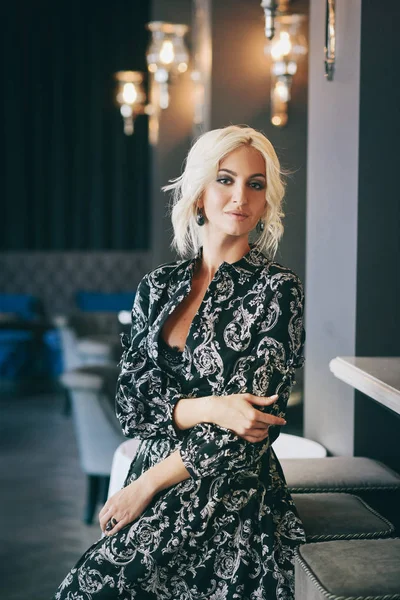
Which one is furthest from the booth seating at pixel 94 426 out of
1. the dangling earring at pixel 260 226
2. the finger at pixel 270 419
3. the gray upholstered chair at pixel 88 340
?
the finger at pixel 270 419

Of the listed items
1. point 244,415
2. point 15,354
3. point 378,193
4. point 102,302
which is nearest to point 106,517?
point 244,415

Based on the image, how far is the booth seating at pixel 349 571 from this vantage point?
1.25 metres

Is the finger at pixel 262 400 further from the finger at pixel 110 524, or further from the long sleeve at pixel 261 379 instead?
the finger at pixel 110 524

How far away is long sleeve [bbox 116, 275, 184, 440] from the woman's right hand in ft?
0.41

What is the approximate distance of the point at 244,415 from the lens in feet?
5.04

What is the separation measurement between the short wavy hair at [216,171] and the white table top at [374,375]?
1.37ft

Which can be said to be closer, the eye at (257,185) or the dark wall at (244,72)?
the eye at (257,185)

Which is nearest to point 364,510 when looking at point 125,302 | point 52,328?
point 52,328

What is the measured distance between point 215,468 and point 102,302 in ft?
24.7

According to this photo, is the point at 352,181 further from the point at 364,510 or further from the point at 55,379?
the point at 55,379

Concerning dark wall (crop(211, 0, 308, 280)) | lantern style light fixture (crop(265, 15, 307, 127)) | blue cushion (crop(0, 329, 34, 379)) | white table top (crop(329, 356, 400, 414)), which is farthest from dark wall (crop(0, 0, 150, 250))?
white table top (crop(329, 356, 400, 414))

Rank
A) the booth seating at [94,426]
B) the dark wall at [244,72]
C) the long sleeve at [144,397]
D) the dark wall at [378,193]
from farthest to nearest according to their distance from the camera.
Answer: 1. the booth seating at [94,426]
2. the dark wall at [244,72]
3. the dark wall at [378,193]
4. the long sleeve at [144,397]

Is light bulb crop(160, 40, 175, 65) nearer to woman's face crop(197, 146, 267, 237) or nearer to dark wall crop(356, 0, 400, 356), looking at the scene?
dark wall crop(356, 0, 400, 356)

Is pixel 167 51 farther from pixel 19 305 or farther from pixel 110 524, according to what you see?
pixel 110 524
